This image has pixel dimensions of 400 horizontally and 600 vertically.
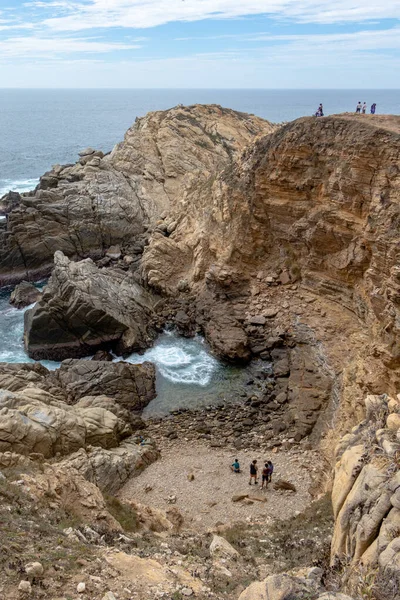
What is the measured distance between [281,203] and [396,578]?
27955 millimetres

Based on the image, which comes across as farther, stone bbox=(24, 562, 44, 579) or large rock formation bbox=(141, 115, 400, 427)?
large rock formation bbox=(141, 115, 400, 427)

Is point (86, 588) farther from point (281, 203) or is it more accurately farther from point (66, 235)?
point (66, 235)

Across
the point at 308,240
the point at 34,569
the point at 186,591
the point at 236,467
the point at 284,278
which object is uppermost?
the point at 308,240

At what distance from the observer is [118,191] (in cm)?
4788

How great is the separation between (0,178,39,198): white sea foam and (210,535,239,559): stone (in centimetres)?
6160

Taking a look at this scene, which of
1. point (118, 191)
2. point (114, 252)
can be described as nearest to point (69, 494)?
point (114, 252)

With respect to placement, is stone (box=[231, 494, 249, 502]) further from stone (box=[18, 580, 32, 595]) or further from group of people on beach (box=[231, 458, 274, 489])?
stone (box=[18, 580, 32, 595])

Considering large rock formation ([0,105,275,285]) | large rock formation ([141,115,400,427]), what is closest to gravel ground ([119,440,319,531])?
large rock formation ([141,115,400,427])

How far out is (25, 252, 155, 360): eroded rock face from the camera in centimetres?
3141

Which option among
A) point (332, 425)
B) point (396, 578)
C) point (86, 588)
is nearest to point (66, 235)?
point (332, 425)

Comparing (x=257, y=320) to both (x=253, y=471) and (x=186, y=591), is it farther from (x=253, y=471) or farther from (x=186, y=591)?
(x=186, y=591)

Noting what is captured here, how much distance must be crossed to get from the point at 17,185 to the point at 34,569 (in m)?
68.8

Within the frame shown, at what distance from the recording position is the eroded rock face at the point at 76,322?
31.4m

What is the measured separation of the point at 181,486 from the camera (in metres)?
21.2
